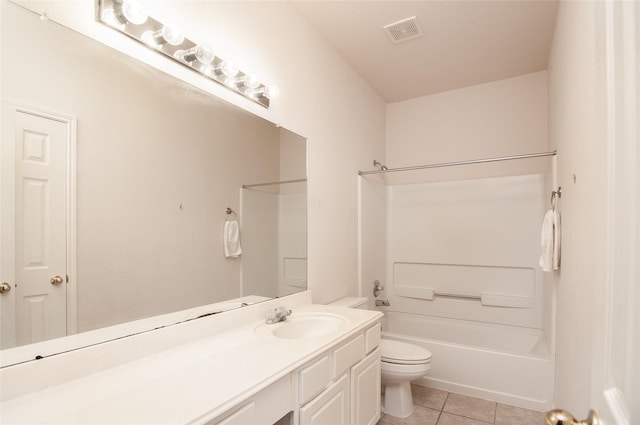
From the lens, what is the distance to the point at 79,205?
1.05m

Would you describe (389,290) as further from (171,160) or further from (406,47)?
(171,160)

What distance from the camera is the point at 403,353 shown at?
222 cm

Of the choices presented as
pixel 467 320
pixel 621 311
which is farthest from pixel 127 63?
pixel 467 320

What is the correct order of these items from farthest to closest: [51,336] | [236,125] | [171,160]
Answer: [236,125], [171,160], [51,336]

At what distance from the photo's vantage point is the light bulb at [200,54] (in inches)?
55.8

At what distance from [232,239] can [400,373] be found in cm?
143

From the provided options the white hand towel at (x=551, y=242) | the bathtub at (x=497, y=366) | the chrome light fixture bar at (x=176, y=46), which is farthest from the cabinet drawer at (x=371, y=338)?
the chrome light fixture bar at (x=176, y=46)

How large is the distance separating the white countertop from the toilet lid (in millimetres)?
987

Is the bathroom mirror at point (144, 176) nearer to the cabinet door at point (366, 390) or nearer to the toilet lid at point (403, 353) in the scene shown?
the cabinet door at point (366, 390)

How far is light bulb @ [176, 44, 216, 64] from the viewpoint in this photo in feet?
4.65

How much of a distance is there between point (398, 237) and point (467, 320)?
1.07 m

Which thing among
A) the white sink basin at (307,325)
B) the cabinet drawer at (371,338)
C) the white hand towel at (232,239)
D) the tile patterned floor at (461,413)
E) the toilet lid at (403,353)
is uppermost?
the white hand towel at (232,239)

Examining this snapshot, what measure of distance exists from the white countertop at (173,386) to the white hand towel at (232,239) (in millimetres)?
422

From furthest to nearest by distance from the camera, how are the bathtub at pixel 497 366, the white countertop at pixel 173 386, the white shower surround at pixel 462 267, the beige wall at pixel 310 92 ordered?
the white shower surround at pixel 462 267 < the bathtub at pixel 497 366 < the beige wall at pixel 310 92 < the white countertop at pixel 173 386
